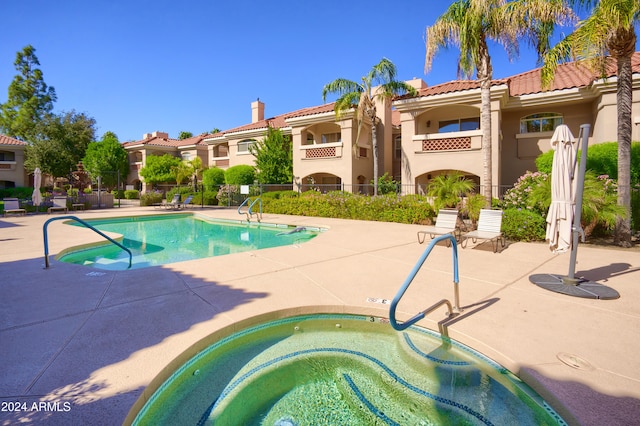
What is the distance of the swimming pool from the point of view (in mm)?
2971

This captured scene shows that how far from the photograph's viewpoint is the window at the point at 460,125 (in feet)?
65.6

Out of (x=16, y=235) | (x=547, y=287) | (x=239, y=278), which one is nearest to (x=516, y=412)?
(x=547, y=287)

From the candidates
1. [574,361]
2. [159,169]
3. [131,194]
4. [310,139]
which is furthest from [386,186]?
[131,194]

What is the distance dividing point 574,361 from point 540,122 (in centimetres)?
1908

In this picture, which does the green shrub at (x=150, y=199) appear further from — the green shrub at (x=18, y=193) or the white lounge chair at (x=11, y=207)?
the green shrub at (x=18, y=193)

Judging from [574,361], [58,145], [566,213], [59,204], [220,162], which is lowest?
[574,361]

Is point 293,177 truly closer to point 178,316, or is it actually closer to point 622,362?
point 178,316

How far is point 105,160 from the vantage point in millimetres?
37219

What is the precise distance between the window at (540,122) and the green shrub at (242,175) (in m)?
19.1

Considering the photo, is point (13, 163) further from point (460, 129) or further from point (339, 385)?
point (339, 385)

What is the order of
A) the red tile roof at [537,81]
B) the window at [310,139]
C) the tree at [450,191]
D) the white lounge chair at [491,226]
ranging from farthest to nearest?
the window at [310,139] < the red tile roof at [537,81] < the tree at [450,191] < the white lounge chair at [491,226]

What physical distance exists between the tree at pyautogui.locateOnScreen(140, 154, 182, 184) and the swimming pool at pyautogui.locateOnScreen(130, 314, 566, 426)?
34676 millimetres

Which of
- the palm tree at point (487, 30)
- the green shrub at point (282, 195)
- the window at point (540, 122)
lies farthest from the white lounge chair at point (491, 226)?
the green shrub at point (282, 195)

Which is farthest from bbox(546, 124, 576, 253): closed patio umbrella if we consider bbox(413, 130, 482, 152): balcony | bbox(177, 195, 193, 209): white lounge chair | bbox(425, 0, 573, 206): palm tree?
bbox(177, 195, 193, 209): white lounge chair
